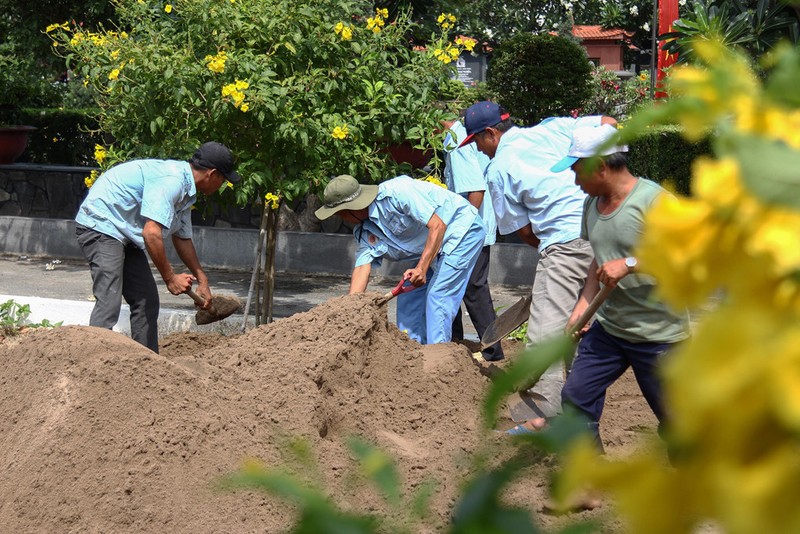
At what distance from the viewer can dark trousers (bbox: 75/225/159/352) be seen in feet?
21.1

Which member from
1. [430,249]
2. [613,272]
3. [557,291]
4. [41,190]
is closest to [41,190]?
[41,190]

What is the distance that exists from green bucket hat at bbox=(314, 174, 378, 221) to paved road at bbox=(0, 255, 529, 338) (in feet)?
5.91

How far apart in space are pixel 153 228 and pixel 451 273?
190 centimetres

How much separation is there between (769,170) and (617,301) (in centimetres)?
392

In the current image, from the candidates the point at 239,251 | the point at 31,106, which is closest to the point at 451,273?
the point at 239,251

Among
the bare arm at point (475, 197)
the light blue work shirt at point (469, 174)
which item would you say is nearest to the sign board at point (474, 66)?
the light blue work shirt at point (469, 174)

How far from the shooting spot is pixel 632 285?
4.38 metres

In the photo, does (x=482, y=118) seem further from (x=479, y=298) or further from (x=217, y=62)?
(x=217, y=62)

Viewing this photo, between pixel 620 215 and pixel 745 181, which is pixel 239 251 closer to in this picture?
pixel 620 215

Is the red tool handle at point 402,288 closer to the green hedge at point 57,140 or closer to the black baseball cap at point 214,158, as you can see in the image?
the black baseball cap at point 214,158

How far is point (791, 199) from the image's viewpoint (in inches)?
23.8

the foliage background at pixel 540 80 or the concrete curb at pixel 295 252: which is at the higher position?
the foliage background at pixel 540 80

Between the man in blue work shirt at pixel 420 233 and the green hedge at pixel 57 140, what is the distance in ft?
32.6

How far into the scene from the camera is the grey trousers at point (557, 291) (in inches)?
229
